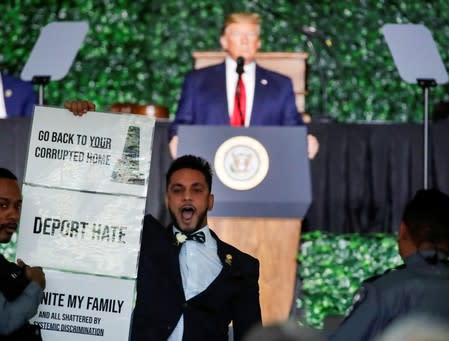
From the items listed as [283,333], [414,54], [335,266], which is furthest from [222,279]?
[414,54]

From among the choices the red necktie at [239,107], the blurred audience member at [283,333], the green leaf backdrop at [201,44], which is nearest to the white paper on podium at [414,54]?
the red necktie at [239,107]

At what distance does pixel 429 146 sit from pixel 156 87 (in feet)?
16.8

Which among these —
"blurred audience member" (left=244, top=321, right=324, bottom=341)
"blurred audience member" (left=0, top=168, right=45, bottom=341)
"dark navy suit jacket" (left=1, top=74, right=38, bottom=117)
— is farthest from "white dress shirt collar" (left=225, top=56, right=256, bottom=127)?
"blurred audience member" (left=244, top=321, right=324, bottom=341)

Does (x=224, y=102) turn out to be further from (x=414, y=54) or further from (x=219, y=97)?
(x=414, y=54)

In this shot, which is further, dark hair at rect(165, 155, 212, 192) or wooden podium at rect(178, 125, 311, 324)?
wooden podium at rect(178, 125, 311, 324)

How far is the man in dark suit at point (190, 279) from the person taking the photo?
15.1 feet

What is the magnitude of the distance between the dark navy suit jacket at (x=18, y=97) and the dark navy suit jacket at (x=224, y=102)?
5.94 ft

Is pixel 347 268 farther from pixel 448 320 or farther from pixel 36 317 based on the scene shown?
pixel 448 320

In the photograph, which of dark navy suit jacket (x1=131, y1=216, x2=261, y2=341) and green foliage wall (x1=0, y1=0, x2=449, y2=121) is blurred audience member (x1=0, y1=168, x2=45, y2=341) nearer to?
dark navy suit jacket (x1=131, y1=216, x2=261, y2=341)

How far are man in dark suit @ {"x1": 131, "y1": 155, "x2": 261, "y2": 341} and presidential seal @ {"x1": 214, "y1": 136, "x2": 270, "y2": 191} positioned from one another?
2.17 metres

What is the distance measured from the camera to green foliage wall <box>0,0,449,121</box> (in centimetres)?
1266

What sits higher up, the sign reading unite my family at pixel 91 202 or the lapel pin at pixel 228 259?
the sign reading unite my family at pixel 91 202

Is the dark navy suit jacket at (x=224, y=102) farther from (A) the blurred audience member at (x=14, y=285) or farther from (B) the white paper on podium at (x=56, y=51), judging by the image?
(A) the blurred audience member at (x=14, y=285)

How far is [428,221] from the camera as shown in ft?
13.5
